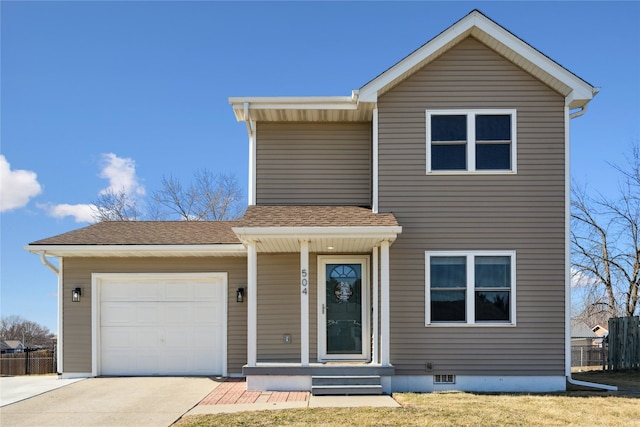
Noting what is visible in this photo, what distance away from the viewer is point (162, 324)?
11836 mm

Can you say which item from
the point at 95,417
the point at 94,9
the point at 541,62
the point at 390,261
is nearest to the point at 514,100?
the point at 541,62

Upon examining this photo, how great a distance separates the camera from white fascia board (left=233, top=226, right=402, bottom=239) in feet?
31.2

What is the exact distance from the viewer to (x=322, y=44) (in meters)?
15.6

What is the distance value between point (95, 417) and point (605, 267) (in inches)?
730

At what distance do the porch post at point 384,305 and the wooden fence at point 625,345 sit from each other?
772 cm

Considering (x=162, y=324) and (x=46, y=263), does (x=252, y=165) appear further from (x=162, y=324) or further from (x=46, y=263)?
(x=46, y=263)

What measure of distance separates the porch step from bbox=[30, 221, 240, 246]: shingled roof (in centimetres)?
345

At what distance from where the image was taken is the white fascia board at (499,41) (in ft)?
33.2

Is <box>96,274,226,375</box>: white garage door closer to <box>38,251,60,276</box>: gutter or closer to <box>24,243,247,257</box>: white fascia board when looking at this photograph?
<box>24,243,247,257</box>: white fascia board

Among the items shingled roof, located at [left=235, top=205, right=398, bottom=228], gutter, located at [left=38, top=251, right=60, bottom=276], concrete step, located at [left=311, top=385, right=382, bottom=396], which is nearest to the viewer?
concrete step, located at [left=311, top=385, right=382, bottom=396]

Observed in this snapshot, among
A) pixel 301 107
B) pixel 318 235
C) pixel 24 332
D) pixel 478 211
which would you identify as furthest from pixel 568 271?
pixel 24 332

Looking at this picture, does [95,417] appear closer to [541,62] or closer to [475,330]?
[475,330]

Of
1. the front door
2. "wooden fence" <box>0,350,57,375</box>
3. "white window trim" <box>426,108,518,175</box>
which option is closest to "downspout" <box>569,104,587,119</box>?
"white window trim" <box>426,108,518,175</box>

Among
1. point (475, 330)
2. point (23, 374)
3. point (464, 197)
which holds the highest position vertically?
point (464, 197)
